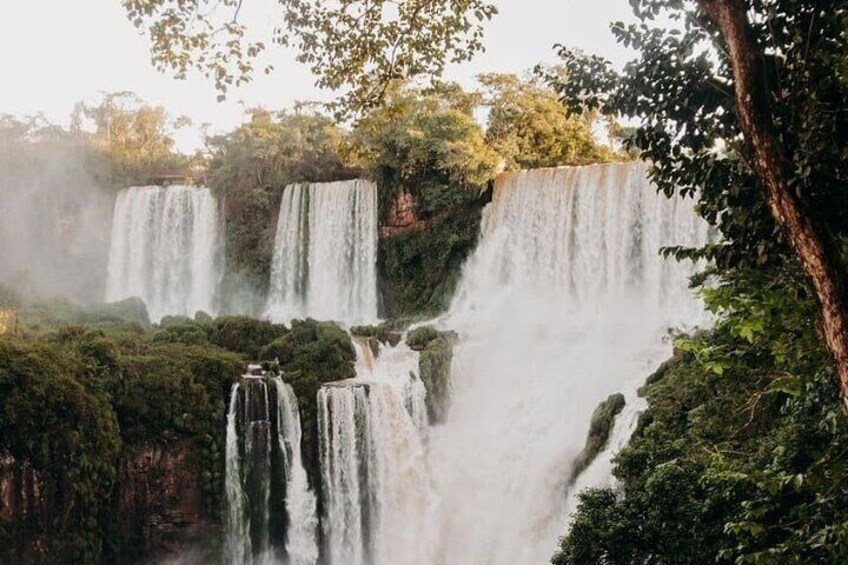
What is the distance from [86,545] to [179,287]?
46.1 ft

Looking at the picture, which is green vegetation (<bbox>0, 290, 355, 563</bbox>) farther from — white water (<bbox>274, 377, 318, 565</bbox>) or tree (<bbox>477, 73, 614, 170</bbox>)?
tree (<bbox>477, 73, 614, 170</bbox>)

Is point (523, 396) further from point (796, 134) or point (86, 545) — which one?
point (796, 134)

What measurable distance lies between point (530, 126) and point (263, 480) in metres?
15.2

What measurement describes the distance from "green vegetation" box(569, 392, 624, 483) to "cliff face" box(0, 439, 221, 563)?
6.75 meters

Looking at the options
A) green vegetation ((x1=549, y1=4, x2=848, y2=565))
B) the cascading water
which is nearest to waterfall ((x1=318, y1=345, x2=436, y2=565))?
the cascading water

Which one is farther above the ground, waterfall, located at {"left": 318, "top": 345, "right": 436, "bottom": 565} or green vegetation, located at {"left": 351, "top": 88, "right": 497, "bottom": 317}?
green vegetation, located at {"left": 351, "top": 88, "right": 497, "bottom": 317}

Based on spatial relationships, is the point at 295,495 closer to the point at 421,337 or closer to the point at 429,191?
the point at 421,337

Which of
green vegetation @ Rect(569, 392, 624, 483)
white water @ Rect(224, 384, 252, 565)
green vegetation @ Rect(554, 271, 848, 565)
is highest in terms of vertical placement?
green vegetation @ Rect(554, 271, 848, 565)

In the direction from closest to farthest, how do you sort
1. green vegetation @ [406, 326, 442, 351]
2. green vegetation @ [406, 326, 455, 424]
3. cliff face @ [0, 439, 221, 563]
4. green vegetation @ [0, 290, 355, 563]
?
green vegetation @ [0, 290, 355, 563] < cliff face @ [0, 439, 221, 563] < green vegetation @ [406, 326, 455, 424] < green vegetation @ [406, 326, 442, 351]

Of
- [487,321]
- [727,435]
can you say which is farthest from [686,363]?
[487,321]

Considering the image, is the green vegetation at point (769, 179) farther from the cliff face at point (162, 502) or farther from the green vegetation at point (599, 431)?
the cliff face at point (162, 502)

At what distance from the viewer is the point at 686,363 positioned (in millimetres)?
13625

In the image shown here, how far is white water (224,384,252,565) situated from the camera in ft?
47.8

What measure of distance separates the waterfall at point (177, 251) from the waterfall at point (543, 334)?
8.91 metres
